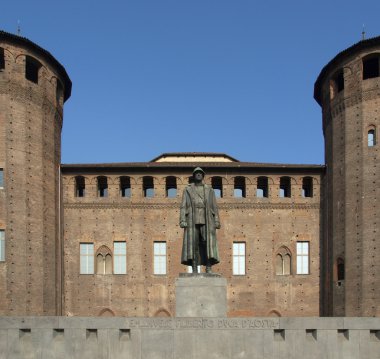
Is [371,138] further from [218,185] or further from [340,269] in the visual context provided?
[218,185]

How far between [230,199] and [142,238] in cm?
565

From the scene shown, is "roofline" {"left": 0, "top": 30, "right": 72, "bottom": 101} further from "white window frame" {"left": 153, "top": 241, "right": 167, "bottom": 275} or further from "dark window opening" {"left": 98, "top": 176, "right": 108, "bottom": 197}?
"white window frame" {"left": 153, "top": 241, "right": 167, "bottom": 275}

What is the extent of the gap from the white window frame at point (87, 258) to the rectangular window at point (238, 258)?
26.7ft

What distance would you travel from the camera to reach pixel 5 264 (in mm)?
24672

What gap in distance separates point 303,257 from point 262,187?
4955mm

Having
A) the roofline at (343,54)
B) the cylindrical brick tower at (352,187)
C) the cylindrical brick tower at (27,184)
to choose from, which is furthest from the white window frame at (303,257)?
the cylindrical brick tower at (27,184)

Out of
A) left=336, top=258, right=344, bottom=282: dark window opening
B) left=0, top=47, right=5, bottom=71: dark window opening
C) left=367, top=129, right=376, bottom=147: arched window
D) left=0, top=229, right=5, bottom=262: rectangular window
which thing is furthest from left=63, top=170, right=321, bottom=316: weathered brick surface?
left=0, top=47, right=5, bottom=71: dark window opening

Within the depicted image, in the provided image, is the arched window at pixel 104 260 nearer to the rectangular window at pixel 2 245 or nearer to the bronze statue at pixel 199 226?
the rectangular window at pixel 2 245

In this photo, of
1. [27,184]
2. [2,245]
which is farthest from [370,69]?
[2,245]

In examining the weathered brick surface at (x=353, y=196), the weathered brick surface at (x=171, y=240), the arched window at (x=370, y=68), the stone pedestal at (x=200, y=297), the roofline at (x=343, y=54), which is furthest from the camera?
the weathered brick surface at (x=171, y=240)

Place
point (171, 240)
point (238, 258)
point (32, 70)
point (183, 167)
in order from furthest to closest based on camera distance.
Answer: point (183, 167)
point (171, 240)
point (238, 258)
point (32, 70)

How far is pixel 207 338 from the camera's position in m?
12.5

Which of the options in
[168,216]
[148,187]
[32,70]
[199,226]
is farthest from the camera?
[148,187]

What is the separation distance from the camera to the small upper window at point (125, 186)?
30.6m
